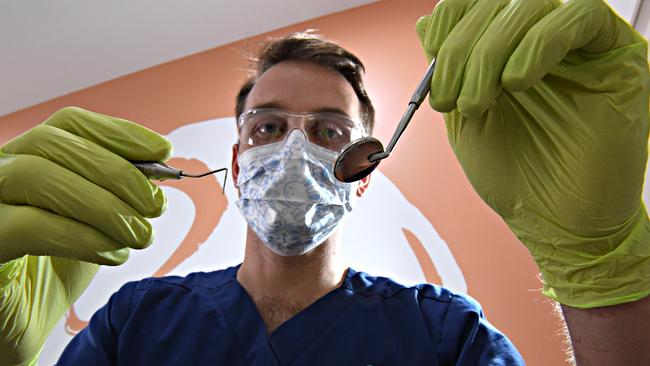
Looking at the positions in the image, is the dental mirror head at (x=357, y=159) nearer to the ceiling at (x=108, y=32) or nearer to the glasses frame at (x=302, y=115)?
the glasses frame at (x=302, y=115)

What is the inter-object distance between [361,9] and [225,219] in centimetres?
114

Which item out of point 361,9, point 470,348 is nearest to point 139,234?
point 470,348

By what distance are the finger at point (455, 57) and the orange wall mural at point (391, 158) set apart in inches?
43.9

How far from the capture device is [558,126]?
35.5 inches

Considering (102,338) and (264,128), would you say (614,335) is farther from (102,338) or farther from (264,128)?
(102,338)

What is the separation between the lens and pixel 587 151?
0.87 metres

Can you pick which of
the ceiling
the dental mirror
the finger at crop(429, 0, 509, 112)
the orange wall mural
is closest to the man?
the finger at crop(429, 0, 509, 112)

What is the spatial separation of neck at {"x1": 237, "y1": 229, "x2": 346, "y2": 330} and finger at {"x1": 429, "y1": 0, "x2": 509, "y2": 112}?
0.56 m

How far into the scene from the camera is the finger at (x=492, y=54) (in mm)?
777

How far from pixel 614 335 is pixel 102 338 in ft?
3.20

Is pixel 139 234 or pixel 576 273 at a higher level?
pixel 139 234

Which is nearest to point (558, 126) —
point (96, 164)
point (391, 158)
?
point (96, 164)

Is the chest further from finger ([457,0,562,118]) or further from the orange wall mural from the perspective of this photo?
the orange wall mural

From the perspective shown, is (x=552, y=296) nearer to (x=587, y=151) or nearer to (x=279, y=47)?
(x=587, y=151)
